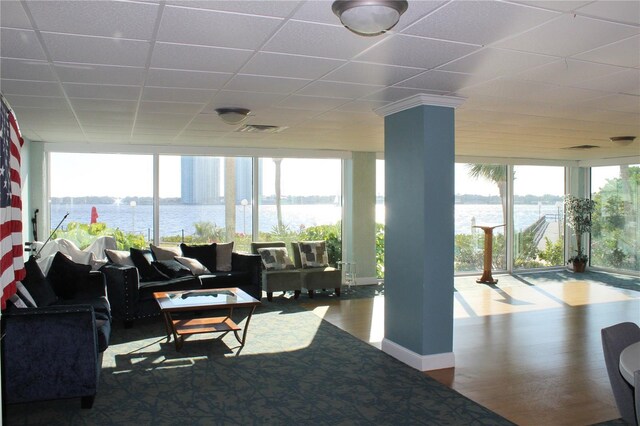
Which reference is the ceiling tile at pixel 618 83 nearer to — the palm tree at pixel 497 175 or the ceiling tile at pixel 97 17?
the ceiling tile at pixel 97 17

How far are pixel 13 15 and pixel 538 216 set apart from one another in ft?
35.7

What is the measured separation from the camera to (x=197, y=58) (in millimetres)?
3500

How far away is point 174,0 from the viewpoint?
2520 mm

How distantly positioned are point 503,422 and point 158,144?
6.60 meters

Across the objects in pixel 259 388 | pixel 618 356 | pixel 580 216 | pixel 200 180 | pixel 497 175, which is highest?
pixel 497 175

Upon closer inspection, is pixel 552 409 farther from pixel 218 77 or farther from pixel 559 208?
pixel 559 208

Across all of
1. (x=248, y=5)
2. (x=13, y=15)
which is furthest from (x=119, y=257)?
(x=248, y=5)

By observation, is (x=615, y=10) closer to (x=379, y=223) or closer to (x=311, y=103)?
(x=311, y=103)

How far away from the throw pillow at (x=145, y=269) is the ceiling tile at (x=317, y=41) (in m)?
4.38

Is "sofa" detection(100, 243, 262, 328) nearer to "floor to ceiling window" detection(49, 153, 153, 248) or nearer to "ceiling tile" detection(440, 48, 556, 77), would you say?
"floor to ceiling window" detection(49, 153, 153, 248)

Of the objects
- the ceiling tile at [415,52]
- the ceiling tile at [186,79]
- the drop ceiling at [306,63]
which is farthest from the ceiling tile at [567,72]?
the ceiling tile at [186,79]

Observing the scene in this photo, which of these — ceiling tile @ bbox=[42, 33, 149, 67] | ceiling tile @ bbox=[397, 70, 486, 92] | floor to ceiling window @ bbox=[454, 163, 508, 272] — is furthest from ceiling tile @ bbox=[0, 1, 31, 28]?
floor to ceiling window @ bbox=[454, 163, 508, 272]

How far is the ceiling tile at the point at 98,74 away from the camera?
3.72 meters

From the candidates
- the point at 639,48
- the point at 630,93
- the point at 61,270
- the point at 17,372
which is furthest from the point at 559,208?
the point at 17,372
